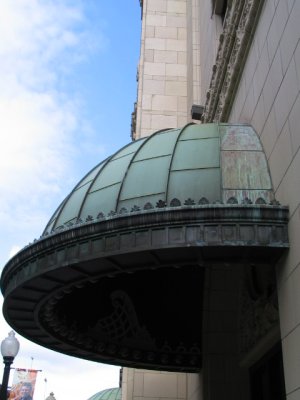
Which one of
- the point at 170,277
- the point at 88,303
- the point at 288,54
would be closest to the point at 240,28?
the point at 288,54

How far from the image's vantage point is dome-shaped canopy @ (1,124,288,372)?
22.7 ft

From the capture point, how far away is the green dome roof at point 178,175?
7621 mm

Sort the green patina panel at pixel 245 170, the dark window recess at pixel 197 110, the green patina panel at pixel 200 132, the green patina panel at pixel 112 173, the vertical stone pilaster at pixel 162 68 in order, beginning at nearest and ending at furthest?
the green patina panel at pixel 245 170 → the green patina panel at pixel 112 173 → the green patina panel at pixel 200 132 → the dark window recess at pixel 197 110 → the vertical stone pilaster at pixel 162 68

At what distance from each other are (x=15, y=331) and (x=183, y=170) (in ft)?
16.0

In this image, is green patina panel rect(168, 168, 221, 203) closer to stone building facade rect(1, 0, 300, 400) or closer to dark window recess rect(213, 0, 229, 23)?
stone building facade rect(1, 0, 300, 400)

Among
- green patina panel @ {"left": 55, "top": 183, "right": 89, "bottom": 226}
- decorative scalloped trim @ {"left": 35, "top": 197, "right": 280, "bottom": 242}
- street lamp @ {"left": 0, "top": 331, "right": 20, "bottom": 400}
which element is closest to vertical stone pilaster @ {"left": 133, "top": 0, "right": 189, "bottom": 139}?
street lamp @ {"left": 0, "top": 331, "right": 20, "bottom": 400}

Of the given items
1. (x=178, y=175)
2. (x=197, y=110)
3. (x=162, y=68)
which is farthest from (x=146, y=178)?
(x=162, y=68)

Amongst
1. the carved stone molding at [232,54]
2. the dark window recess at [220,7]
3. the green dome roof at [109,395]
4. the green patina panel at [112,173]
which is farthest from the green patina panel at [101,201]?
the green dome roof at [109,395]

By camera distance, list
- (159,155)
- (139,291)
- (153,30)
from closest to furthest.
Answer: (159,155), (139,291), (153,30)

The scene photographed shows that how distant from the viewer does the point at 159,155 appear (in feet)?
28.0

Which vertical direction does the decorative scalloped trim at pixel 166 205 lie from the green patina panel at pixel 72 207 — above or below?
below

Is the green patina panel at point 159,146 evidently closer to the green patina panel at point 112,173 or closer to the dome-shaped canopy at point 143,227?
the dome-shaped canopy at point 143,227

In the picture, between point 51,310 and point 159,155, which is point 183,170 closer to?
point 159,155

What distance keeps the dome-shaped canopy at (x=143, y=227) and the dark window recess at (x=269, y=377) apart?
103 inches
